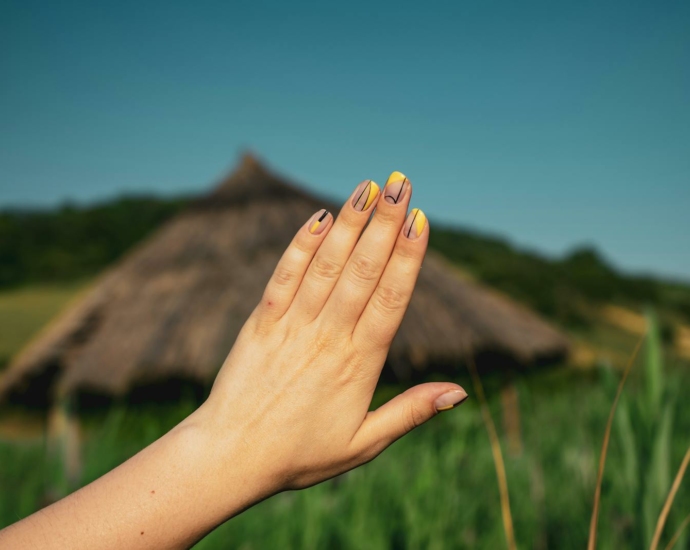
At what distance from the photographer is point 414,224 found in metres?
0.73

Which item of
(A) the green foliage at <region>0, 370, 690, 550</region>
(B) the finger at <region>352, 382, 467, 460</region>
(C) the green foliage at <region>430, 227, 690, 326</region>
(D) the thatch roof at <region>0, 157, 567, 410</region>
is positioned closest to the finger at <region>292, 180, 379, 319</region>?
(B) the finger at <region>352, 382, 467, 460</region>

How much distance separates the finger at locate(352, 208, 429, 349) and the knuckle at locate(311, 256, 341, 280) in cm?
6

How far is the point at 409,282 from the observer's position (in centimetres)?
75

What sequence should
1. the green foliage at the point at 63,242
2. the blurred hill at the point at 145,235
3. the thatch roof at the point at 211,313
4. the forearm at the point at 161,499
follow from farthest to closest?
the green foliage at the point at 63,242 → the blurred hill at the point at 145,235 → the thatch roof at the point at 211,313 → the forearm at the point at 161,499

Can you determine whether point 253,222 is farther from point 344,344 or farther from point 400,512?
point 344,344

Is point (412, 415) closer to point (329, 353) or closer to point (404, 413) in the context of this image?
point (404, 413)

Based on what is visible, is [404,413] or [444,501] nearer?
[404,413]

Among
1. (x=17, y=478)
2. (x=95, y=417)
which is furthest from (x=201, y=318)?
(x=17, y=478)

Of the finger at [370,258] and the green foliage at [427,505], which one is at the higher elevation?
the finger at [370,258]

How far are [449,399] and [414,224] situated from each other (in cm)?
23

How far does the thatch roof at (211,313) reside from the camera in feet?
19.3

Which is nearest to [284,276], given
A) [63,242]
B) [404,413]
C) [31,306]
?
[404,413]

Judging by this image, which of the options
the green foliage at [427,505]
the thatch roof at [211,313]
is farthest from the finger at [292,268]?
the thatch roof at [211,313]

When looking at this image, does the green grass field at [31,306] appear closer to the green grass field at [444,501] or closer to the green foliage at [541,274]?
the green foliage at [541,274]
